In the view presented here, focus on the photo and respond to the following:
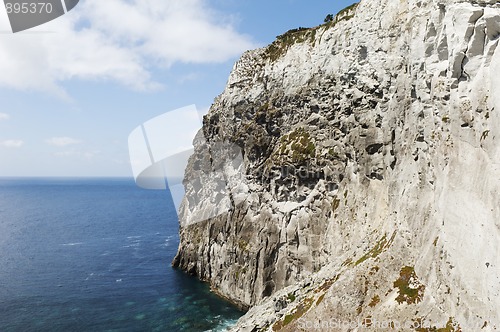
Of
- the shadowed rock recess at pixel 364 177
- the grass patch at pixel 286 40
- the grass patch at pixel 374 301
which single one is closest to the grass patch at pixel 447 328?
the shadowed rock recess at pixel 364 177

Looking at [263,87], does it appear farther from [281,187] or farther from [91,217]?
[91,217]

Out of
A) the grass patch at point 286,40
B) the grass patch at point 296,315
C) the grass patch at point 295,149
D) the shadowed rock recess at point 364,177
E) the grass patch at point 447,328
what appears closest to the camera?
the shadowed rock recess at point 364,177

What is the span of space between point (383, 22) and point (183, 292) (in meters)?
65.7

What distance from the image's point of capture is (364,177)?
5303 centimetres

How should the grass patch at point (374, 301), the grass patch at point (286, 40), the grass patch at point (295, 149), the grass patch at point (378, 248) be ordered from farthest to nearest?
the grass patch at point (286, 40) → the grass patch at point (295, 149) → the grass patch at point (378, 248) → the grass patch at point (374, 301)

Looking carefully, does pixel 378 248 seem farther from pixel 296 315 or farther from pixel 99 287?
pixel 99 287

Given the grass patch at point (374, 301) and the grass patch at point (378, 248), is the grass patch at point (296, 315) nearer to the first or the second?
the grass patch at point (374, 301)

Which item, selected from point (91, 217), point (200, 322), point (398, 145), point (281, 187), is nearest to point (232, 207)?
point (281, 187)

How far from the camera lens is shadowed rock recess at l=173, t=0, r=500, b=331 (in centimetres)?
2672

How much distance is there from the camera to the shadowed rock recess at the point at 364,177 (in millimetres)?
26719

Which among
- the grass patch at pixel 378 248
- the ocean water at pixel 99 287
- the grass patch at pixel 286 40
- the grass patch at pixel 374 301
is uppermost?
the grass patch at pixel 286 40

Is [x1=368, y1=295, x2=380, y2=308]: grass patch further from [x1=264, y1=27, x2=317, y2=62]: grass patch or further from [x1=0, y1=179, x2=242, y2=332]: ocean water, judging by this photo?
[x1=264, y1=27, x2=317, y2=62]: grass patch

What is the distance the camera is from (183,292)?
7769cm

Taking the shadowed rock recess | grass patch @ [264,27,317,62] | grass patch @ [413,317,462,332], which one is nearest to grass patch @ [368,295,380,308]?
the shadowed rock recess
